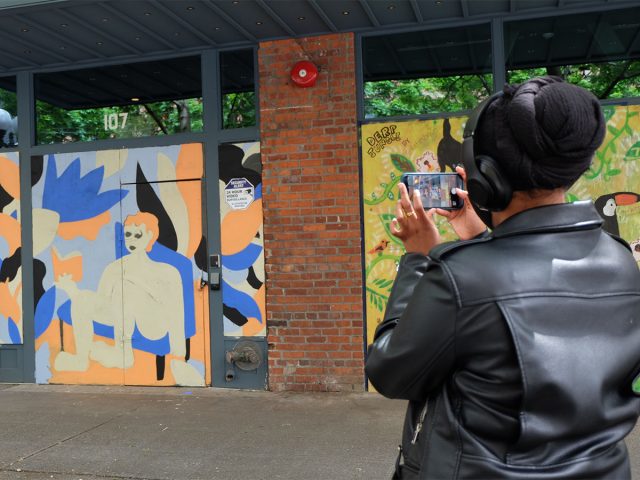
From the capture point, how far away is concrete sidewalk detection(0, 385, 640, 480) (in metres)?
4.36

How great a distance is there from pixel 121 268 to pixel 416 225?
232 inches

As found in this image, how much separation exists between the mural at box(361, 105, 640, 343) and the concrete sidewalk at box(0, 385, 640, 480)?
1.17 metres

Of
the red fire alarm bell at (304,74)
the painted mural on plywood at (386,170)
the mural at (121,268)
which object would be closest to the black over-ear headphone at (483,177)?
the painted mural on plywood at (386,170)

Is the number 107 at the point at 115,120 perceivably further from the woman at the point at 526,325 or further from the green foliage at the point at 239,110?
the woman at the point at 526,325

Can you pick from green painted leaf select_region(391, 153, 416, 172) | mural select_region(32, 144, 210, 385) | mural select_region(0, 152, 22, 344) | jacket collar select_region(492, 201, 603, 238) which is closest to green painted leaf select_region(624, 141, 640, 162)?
green painted leaf select_region(391, 153, 416, 172)

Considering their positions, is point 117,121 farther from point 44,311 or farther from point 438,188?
point 438,188

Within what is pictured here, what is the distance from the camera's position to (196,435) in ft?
16.8

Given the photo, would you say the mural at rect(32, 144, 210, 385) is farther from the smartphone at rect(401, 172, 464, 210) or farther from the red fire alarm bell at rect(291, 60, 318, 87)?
the smartphone at rect(401, 172, 464, 210)

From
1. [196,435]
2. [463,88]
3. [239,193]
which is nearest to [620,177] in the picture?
[463,88]

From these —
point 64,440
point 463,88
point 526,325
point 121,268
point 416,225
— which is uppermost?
point 463,88

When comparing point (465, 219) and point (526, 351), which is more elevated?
point (465, 219)

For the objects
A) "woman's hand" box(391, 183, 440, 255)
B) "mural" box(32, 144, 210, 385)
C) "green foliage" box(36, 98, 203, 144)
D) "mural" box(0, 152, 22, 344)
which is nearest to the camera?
"woman's hand" box(391, 183, 440, 255)

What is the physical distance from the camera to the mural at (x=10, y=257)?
7.22 metres

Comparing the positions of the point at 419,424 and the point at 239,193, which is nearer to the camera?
the point at 419,424
